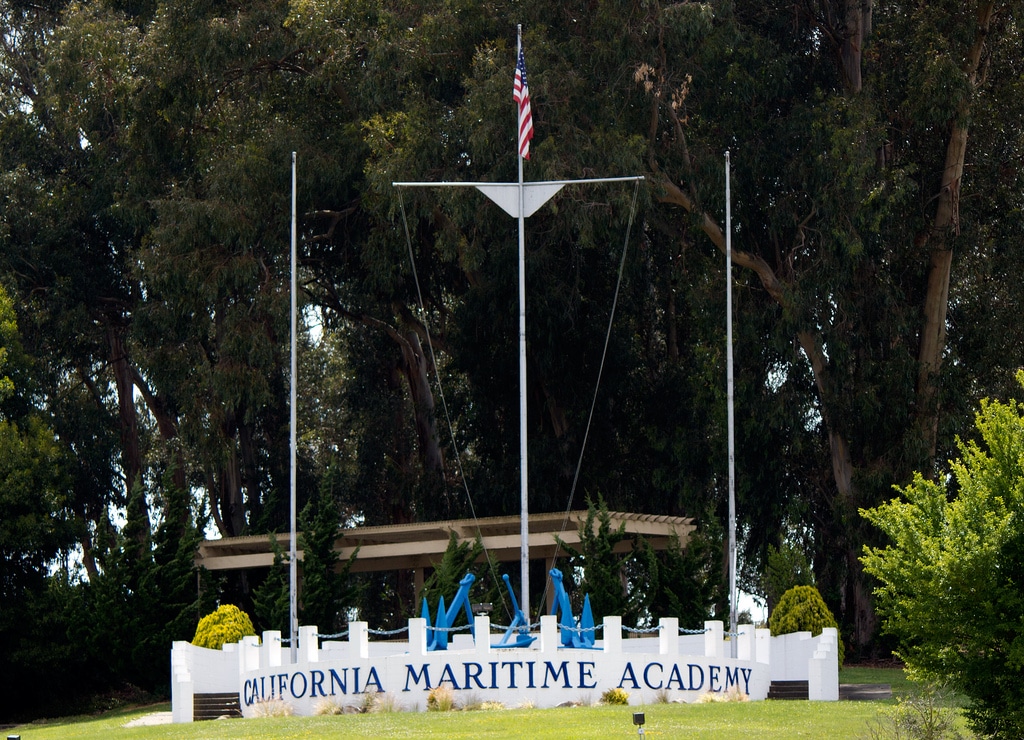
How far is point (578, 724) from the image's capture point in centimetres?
1839

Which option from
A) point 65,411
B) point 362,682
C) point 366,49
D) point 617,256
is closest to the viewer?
point 362,682

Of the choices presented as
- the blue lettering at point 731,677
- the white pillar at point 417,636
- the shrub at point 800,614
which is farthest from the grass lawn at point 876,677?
the white pillar at point 417,636

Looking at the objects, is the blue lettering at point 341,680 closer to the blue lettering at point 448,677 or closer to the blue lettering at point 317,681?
the blue lettering at point 317,681

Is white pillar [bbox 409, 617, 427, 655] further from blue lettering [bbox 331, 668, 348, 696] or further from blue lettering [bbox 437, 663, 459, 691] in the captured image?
blue lettering [bbox 331, 668, 348, 696]

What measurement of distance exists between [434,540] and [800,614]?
9.85 metres

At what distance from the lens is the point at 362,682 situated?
73.2 ft

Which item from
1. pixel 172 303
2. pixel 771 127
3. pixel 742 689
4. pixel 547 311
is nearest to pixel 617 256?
pixel 547 311

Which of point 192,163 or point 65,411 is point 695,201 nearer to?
point 192,163

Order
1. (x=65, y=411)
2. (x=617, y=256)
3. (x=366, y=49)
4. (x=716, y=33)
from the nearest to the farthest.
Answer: (x=716, y=33) → (x=366, y=49) → (x=617, y=256) → (x=65, y=411)

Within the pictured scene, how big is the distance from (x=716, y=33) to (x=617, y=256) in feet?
21.7

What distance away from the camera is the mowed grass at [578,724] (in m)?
17.5

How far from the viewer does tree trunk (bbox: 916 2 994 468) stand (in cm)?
3453

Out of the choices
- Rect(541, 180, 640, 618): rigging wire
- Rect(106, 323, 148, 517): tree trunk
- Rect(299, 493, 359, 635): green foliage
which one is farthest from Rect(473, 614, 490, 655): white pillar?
Rect(106, 323, 148, 517): tree trunk

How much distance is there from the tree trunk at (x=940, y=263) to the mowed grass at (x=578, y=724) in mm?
13632
